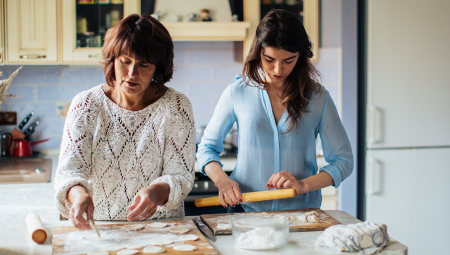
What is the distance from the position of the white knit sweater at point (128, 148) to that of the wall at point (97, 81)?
1.44 metres

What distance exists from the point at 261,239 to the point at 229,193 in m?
0.34

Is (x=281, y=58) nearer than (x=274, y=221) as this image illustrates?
No

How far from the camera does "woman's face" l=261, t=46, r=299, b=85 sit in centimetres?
127

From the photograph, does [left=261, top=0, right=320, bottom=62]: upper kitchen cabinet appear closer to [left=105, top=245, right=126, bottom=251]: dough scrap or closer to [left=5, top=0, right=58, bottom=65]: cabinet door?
[left=5, top=0, right=58, bottom=65]: cabinet door

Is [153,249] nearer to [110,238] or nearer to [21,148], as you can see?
[110,238]

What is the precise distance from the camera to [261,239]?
91 cm

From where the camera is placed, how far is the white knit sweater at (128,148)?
3.74 feet

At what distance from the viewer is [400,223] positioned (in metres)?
2.40

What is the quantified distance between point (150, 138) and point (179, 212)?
10.0 inches

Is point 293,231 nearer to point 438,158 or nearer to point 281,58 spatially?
point 281,58

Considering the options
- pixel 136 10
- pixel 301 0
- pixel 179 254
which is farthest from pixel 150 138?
pixel 301 0

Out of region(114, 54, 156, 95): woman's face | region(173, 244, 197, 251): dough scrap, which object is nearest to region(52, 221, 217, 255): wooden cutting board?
region(173, 244, 197, 251): dough scrap

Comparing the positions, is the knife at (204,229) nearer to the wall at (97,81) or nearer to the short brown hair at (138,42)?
the short brown hair at (138,42)

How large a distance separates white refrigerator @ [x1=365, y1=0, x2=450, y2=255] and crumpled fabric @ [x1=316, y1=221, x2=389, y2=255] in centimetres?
150
